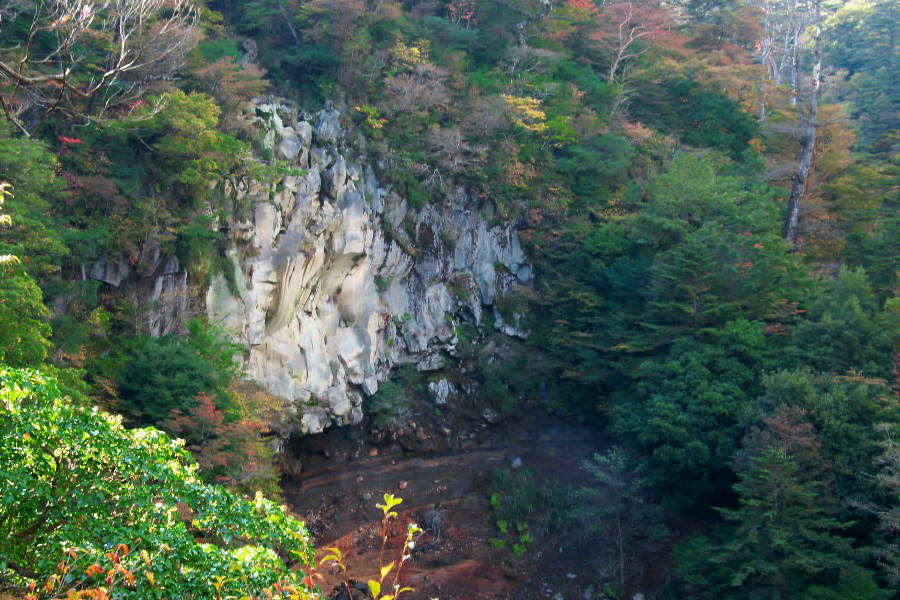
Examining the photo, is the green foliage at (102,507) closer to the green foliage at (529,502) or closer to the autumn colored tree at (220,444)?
the autumn colored tree at (220,444)

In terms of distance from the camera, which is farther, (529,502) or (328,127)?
(328,127)

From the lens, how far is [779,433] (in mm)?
11477

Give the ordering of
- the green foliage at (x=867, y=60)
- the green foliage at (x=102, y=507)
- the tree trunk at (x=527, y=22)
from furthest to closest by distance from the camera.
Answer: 1. the green foliage at (x=867, y=60)
2. the tree trunk at (x=527, y=22)
3. the green foliage at (x=102, y=507)

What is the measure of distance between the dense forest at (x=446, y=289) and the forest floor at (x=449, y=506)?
17 centimetres

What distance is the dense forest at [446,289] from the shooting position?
844 centimetres

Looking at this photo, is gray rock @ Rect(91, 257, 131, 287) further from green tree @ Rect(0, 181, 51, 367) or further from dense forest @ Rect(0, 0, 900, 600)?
green tree @ Rect(0, 181, 51, 367)

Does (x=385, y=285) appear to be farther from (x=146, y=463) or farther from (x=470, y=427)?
(x=146, y=463)

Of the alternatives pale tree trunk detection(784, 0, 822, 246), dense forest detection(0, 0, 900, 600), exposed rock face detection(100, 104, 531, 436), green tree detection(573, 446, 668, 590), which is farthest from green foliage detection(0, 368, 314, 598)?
pale tree trunk detection(784, 0, 822, 246)

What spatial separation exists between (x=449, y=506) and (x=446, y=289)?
6.70 metres

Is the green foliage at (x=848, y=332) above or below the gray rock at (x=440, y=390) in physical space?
above

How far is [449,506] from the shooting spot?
672 inches

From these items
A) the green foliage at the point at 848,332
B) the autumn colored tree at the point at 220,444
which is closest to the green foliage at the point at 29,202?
the autumn colored tree at the point at 220,444

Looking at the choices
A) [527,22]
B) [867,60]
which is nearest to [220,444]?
[527,22]

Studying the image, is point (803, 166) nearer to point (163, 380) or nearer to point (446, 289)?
point (446, 289)
